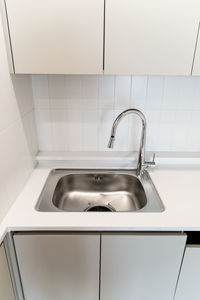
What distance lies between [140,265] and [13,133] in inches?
34.6

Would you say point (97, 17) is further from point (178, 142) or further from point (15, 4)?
point (178, 142)

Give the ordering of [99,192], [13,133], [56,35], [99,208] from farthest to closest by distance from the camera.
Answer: [99,192] < [99,208] < [13,133] < [56,35]

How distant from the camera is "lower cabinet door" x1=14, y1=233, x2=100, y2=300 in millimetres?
846

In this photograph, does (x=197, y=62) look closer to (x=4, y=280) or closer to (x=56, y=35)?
(x=56, y=35)

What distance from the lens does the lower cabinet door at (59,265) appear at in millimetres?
846

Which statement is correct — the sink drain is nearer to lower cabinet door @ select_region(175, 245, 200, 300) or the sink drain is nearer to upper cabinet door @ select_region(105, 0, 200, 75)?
lower cabinet door @ select_region(175, 245, 200, 300)

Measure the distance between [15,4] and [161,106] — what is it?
960mm

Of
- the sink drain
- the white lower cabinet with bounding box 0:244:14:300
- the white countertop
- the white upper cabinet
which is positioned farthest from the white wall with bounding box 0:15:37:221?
the white upper cabinet

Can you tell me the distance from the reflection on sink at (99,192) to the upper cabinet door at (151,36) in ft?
2.27

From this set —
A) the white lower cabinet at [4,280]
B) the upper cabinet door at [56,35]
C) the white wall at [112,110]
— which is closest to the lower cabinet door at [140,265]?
the white lower cabinet at [4,280]

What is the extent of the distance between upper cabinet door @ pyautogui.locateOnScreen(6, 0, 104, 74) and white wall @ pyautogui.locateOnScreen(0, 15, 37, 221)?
0.08 meters

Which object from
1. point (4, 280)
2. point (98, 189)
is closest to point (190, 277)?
point (98, 189)

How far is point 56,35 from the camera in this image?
0.82m

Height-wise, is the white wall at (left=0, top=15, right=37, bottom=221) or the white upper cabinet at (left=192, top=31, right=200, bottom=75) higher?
the white upper cabinet at (left=192, top=31, right=200, bottom=75)
